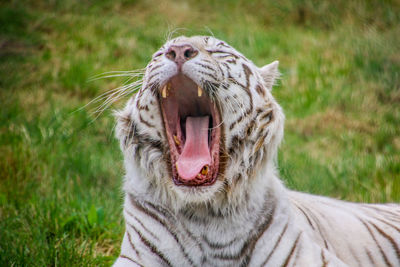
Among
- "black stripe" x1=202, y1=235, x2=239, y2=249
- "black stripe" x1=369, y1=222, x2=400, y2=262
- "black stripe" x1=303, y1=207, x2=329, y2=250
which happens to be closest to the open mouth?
"black stripe" x1=202, y1=235, x2=239, y2=249

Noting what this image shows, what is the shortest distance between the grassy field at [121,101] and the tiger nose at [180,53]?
494mm

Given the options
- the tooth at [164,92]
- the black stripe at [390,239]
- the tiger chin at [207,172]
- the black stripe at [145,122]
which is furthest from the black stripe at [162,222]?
the black stripe at [390,239]

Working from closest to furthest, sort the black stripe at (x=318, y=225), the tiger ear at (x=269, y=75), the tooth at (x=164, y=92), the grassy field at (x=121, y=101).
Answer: the tooth at (x=164, y=92) → the black stripe at (x=318, y=225) → the tiger ear at (x=269, y=75) → the grassy field at (x=121, y=101)

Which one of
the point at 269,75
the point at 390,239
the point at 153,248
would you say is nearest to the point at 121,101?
the point at 269,75

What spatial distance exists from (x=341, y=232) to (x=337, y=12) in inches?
221

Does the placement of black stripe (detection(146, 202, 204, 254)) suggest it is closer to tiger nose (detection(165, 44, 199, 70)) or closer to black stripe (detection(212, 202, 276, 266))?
black stripe (detection(212, 202, 276, 266))

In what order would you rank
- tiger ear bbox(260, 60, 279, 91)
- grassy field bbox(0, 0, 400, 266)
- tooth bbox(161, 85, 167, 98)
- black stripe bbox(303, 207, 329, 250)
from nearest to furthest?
tooth bbox(161, 85, 167, 98) → black stripe bbox(303, 207, 329, 250) → tiger ear bbox(260, 60, 279, 91) → grassy field bbox(0, 0, 400, 266)

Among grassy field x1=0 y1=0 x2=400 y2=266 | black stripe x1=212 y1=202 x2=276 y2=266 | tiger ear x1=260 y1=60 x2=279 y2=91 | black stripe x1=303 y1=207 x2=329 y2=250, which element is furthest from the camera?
grassy field x1=0 y1=0 x2=400 y2=266

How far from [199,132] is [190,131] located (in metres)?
0.04

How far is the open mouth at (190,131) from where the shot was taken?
2.29 meters

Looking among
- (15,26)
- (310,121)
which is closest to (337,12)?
(310,121)

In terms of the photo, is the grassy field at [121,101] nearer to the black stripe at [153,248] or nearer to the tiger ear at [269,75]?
the tiger ear at [269,75]

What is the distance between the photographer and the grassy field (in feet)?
10.9

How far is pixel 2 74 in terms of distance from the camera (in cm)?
613
